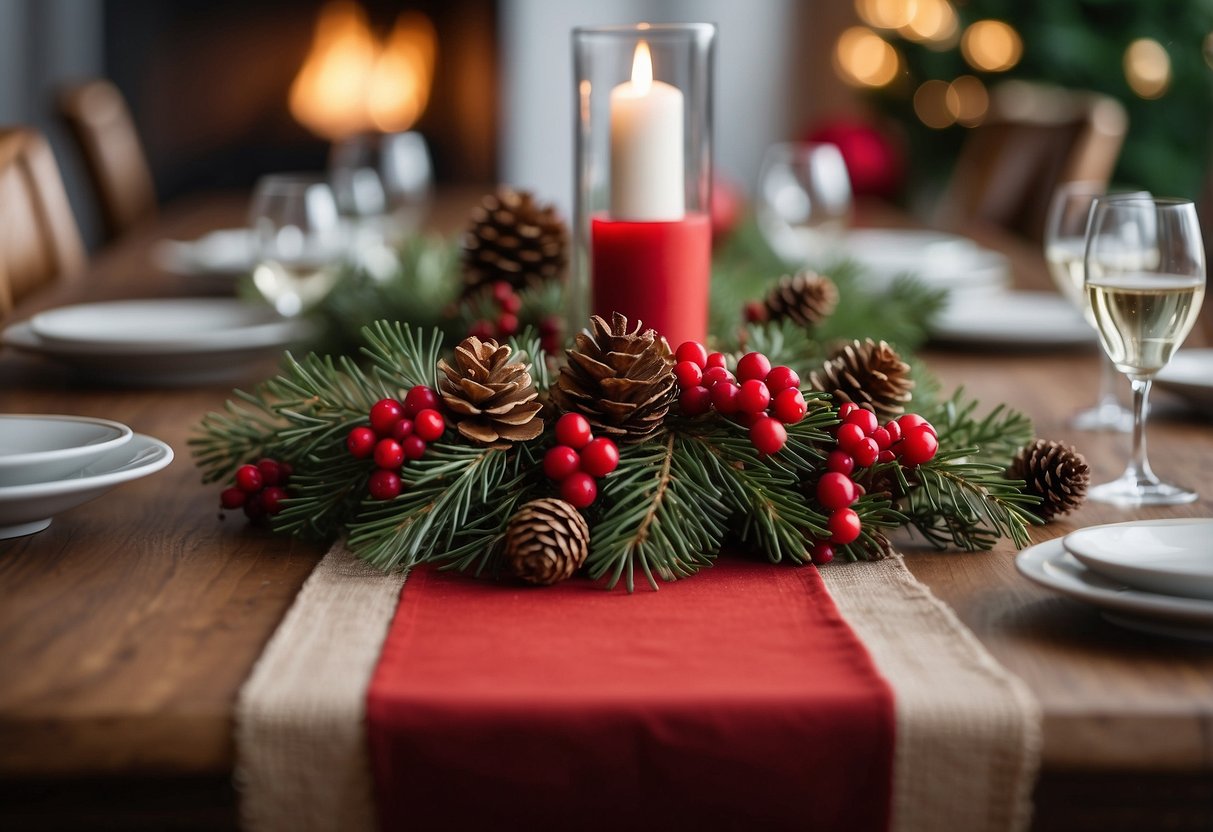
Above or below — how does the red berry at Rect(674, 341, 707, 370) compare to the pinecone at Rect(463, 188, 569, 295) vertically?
above

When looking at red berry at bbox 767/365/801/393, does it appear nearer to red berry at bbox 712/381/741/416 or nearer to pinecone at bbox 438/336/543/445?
red berry at bbox 712/381/741/416

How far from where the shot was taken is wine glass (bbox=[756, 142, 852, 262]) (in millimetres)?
1903

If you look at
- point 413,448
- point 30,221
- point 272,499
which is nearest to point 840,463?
point 413,448

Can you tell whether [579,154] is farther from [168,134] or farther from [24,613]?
[168,134]

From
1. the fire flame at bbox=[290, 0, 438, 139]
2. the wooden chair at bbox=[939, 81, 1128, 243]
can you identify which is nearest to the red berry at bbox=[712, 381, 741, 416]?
the wooden chair at bbox=[939, 81, 1128, 243]

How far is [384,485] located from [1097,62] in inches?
153

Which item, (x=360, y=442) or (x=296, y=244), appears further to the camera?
(x=296, y=244)

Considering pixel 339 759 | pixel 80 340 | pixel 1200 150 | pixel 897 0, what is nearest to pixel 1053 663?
pixel 339 759

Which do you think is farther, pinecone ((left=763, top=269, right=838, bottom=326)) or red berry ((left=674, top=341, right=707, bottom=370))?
pinecone ((left=763, top=269, right=838, bottom=326))

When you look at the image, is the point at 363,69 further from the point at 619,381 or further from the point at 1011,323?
the point at 619,381

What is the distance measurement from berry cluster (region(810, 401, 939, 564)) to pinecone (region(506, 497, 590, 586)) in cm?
14

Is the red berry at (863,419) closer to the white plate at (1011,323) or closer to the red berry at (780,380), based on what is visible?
the red berry at (780,380)

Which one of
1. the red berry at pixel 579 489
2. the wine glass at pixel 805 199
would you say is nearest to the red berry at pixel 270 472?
the red berry at pixel 579 489

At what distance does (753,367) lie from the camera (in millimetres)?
779
